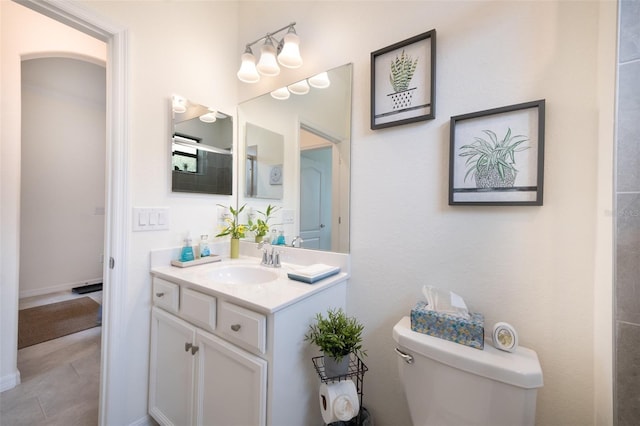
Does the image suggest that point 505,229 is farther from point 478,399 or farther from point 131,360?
point 131,360

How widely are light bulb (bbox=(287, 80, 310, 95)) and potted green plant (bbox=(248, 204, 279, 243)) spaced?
709 millimetres

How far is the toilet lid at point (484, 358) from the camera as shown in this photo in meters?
0.74

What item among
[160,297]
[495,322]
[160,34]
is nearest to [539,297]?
[495,322]

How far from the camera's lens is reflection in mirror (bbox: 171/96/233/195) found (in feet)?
4.65

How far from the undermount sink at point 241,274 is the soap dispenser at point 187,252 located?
0.61ft

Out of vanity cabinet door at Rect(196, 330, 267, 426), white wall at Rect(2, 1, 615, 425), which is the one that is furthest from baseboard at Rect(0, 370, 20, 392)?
vanity cabinet door at Rect(196, 330, 267, 426)

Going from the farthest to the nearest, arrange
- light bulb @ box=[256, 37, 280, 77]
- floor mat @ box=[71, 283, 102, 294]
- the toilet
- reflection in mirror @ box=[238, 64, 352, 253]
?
floor mat @ box=[71, 283, 102, 294] < light bulb @ box=[256, 37, 280, 77] < reflection in mirror @ box=[238, 64, 352, 253] < the toilet

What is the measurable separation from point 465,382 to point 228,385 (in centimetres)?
85

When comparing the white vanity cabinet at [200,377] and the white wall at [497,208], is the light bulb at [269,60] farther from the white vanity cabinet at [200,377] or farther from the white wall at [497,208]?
the white vanity cabinet at [200,377]

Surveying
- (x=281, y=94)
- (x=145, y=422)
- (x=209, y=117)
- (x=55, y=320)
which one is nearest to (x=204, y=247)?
(x=209, y=117)

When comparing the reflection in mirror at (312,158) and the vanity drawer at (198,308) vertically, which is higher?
the reflection in mirror at (312,158)

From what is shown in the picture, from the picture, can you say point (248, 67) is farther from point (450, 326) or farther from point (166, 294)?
point (450, 326)

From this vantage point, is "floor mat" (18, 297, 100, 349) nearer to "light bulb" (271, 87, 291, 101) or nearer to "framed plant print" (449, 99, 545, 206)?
"light bulb" (271, 87, 291, 101)

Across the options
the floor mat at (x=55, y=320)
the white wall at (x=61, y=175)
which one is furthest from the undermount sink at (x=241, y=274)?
the white wall at (x=61, y=175)
